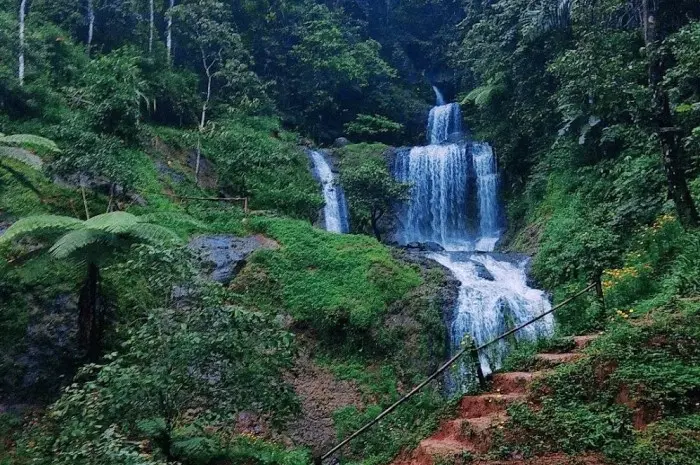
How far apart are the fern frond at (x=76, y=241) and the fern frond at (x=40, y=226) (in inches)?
10.4

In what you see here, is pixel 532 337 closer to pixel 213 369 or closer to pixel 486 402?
pixel 486 402

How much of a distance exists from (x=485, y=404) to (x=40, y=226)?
7516 millimetres

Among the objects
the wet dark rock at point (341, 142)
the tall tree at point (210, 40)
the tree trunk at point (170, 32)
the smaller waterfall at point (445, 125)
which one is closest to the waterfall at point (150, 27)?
the tree trunk at point (170, 32)

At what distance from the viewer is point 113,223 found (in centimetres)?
874

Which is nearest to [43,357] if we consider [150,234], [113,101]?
[150,234]

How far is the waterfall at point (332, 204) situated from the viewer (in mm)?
22422

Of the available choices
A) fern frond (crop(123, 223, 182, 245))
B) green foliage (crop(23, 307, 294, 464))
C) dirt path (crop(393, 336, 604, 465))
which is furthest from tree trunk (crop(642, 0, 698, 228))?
fern frond (crop(123, 223, 182, 245))

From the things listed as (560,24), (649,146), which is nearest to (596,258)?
(649,146)

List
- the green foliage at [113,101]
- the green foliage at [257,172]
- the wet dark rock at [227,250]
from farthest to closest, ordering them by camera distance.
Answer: the green foliage at [257,172] → the green foliage at [113,101] → the wet dark rock at [227,250]

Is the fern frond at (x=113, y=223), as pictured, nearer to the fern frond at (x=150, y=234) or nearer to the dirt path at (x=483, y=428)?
the fern frond at (x=150, y=234)

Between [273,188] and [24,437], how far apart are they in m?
11.6

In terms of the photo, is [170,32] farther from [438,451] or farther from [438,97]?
[438,451]

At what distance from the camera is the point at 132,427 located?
6.66 m

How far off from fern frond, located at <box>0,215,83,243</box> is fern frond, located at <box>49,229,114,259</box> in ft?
0.86
